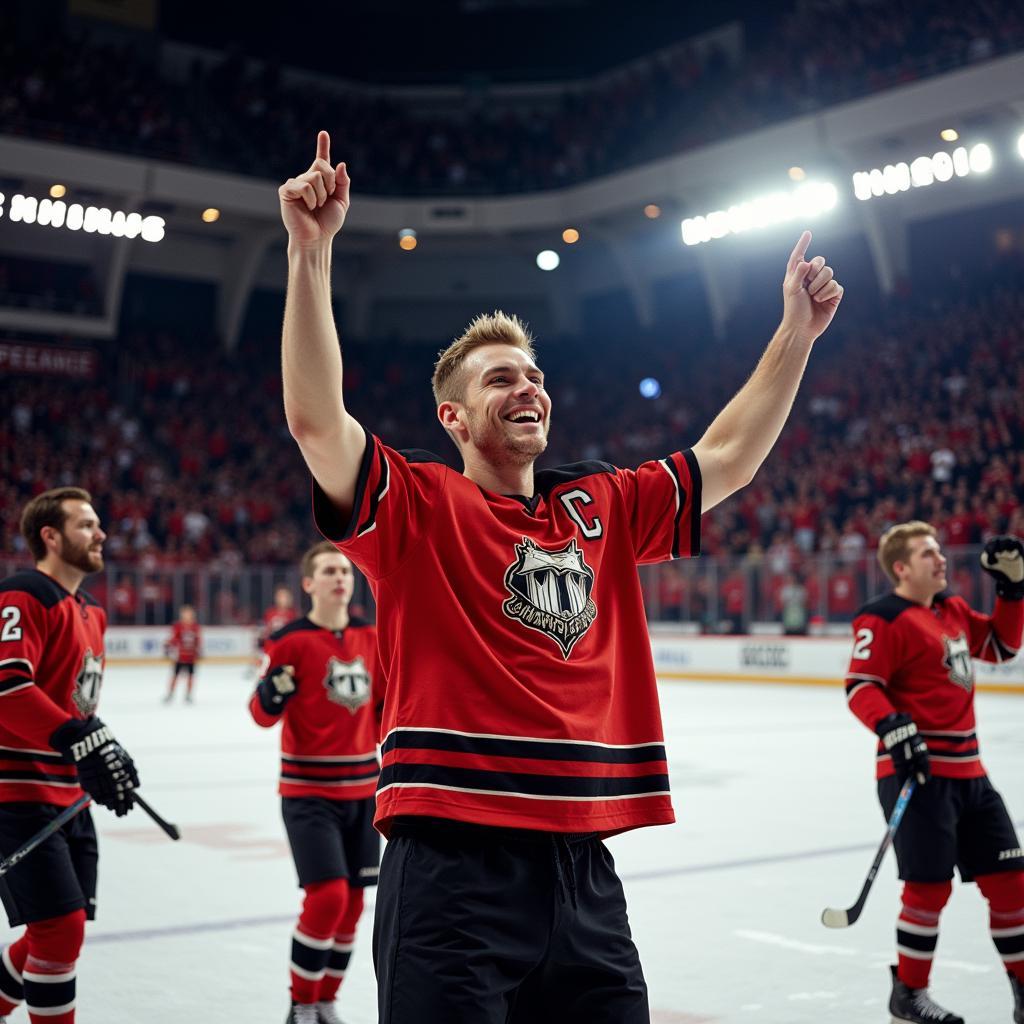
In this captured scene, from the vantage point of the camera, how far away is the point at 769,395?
2.80 meters

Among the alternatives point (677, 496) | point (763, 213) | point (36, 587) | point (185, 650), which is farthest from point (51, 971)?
point (763, 213)

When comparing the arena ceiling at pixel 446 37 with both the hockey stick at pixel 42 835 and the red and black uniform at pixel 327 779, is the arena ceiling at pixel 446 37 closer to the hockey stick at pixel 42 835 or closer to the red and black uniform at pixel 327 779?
the red and black uniform at pixel 327 779

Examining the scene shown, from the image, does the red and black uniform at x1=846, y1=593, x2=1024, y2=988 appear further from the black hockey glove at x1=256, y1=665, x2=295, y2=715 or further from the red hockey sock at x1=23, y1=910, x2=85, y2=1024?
the red hockey sock at x1=23, y1=910, x2=85, y2=1024

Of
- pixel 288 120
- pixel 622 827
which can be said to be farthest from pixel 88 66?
pixel 622 827

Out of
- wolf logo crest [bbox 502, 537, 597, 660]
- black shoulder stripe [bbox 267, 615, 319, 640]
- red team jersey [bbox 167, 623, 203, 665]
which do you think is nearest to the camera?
wolf logo crest [bbox 502, 537, 597, 660]

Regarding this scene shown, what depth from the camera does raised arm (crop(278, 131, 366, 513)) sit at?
218 centimetres

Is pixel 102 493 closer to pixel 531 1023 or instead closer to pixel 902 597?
pixel 902 597

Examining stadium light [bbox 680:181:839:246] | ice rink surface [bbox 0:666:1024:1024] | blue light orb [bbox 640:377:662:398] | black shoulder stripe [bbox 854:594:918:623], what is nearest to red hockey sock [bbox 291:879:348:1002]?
ice rink surface [bbox 0:666:1024:1024]

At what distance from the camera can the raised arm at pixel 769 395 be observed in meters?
2.77

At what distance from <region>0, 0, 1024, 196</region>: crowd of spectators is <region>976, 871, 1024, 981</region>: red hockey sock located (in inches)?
853

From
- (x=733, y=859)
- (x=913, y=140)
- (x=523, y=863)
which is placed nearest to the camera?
(x=523, y=863)

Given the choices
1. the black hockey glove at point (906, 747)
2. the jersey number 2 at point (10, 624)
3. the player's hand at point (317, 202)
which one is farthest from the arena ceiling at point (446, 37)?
the player's hand at point (317, 202)

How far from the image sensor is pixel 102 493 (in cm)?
2650

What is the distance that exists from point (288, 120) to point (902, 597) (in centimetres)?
2956
